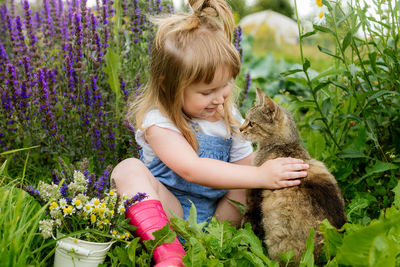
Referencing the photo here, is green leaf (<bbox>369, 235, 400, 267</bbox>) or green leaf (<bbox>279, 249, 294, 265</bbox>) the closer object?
green leaf (<bbox>369, 235, 400, 267</bbox>)

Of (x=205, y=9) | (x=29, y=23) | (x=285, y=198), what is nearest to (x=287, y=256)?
(x=285, y=198)

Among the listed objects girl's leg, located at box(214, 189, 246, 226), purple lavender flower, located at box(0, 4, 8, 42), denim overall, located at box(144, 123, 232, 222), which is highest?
purple lavender flower, located at box(0, 4, 8, 42)

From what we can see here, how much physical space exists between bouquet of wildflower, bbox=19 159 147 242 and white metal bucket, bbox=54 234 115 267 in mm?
40

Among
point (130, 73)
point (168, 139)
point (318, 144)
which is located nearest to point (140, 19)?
point (130, 73)

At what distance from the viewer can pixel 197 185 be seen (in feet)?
7.86

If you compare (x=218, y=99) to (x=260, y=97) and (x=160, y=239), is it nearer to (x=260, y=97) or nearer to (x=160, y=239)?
(x=260, y=97)

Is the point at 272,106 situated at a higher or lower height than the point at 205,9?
lower

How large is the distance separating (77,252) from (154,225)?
0.36m

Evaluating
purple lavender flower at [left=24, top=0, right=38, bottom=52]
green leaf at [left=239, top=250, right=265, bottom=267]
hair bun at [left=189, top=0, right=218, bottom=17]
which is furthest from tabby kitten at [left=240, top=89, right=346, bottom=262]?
purple lavender flower at [left=24, top=0, right=38, bottom=52]

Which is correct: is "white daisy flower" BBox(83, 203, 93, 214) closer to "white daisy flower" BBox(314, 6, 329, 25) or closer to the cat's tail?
the cat's tail

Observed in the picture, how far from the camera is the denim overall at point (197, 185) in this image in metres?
2.38

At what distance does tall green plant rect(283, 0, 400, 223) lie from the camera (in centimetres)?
227

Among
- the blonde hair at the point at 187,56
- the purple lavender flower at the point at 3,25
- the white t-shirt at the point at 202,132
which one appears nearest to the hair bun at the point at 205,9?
the blonde hair at the point at 187,56

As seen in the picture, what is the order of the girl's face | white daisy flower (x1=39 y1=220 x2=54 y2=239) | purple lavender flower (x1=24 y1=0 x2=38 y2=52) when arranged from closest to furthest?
white daisy flower (x1=39 y1=220 x2=54 y2=239), the girl's face, purple lavender flower (x1=24 y1=0 x2=38 y2=52)
